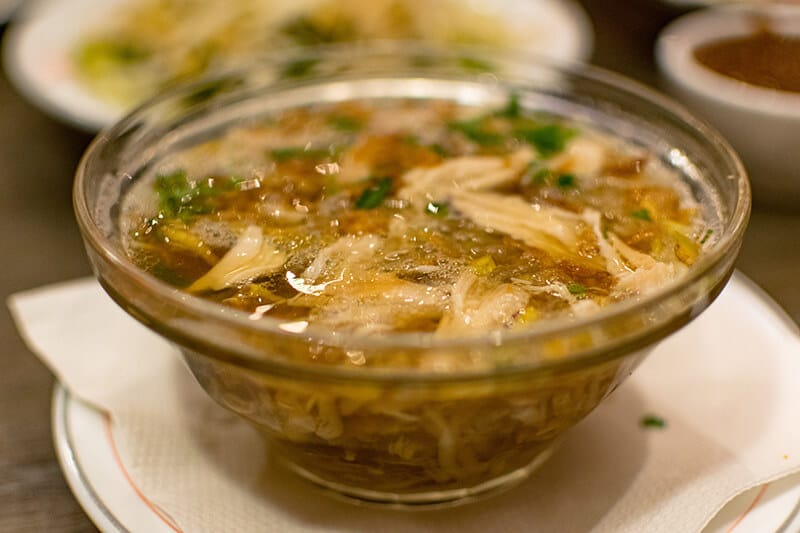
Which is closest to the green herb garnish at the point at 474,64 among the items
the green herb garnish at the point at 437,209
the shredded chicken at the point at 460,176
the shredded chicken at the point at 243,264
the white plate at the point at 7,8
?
the shredded chicken at the point at 460,176

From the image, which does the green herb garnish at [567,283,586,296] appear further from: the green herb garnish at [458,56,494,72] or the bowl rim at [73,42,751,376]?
the green herb garnish at [458,56,494,72]

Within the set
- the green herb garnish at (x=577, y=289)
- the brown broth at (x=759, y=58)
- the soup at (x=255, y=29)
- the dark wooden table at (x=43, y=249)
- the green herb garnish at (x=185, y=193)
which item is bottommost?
the dark wooden table at (x=43, y=249)

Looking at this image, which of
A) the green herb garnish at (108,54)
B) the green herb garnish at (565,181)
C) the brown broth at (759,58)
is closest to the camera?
the green herb garnish at (565,181)

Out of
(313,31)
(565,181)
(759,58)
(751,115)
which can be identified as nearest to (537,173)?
(565,181)

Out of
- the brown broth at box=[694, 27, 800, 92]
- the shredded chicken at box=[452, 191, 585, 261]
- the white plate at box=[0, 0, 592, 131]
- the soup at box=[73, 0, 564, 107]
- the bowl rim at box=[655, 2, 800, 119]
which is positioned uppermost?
the shredded chicken at box=[452, 191, 585, 261]

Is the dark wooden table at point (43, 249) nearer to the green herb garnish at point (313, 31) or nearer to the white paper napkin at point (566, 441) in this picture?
the white paper napkin at point (566, 441)

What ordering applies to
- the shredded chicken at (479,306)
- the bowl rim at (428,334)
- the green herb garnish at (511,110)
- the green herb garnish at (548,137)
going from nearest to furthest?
the bowl rim at (428,334) < the shredded chicken at (479,306) < the green herb garnish at (548,137) < the green herb garnish at (511,110)

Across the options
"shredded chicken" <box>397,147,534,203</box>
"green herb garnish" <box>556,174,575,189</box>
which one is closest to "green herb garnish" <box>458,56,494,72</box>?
"shredded chicken" <box>397,147,534,203</box>

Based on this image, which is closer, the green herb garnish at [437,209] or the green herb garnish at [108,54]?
the green herb garnish at [437,209]
